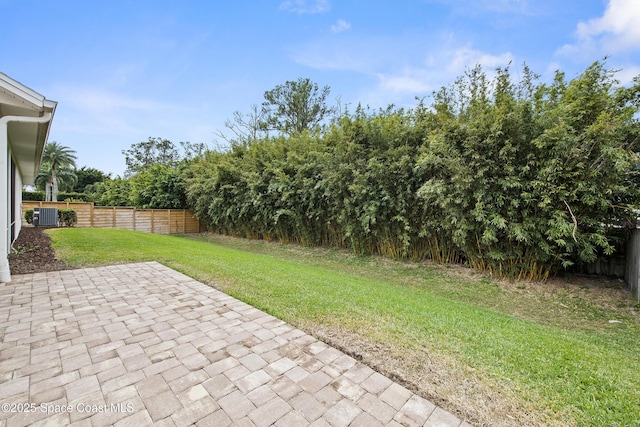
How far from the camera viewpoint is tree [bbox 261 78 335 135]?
56.7 ft

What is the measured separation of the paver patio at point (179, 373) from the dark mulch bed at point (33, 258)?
195 cm

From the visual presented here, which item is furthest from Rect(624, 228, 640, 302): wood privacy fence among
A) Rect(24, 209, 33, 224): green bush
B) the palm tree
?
the palm tree

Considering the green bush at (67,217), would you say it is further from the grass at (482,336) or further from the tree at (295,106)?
the tree at (295,106)

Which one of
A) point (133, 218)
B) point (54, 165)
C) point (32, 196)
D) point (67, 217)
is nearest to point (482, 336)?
point (67, 217)

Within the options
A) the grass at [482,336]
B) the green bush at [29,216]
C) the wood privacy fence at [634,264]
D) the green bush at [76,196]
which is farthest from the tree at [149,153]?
the wood privacy fence at [634,264]

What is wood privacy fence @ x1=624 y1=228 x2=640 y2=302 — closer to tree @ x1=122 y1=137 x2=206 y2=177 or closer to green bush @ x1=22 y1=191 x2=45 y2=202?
green bush @ x1=22 y1=191 x2=45 y2=202

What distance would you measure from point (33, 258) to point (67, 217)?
850 centimetres

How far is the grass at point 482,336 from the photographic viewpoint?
5.43ft

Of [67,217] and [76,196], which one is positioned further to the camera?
[76,196]

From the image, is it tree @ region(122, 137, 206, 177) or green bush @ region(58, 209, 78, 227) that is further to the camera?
tree @ region(122, 137, 206, 177)

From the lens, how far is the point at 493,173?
5.21m

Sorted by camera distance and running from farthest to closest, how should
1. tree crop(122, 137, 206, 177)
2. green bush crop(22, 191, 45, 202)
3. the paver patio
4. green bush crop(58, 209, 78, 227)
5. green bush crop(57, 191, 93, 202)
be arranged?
1. tree crop(122, 137, 206, 177)
2. green bush crop(57, 191, 93, 202)
3. green bush crop(22, 191, 45, 202)
4. green bush crop(58, 209, 78, 227)
5. the paver patio

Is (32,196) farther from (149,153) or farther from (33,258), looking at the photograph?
(33,258)

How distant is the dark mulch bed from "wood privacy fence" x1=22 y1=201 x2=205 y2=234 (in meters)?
7.00
